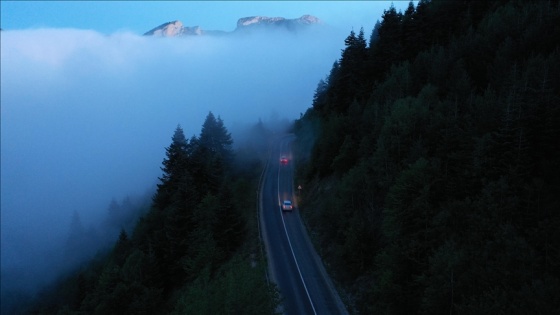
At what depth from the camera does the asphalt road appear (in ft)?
106

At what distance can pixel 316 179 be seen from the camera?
60281 mm

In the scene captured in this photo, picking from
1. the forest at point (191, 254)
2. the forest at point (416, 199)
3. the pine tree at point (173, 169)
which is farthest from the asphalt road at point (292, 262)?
the pine tree at point (173, 169)

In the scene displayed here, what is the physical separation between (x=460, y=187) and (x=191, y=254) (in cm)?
2842

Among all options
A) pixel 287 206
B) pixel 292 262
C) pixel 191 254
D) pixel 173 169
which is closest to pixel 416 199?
pixel 292 262

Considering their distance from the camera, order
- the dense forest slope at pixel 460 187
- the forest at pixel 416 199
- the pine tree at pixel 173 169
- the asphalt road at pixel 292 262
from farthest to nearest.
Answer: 1. the pine tree at pixel 173 169
2. the asphalt road at pixel 292 262
3. the forest at pixel 416 199
4. the dense forest slope at pixel 460 187

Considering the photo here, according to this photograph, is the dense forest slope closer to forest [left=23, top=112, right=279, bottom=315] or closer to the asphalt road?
the asphalt road

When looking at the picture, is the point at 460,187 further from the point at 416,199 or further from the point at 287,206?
the point at 287,206

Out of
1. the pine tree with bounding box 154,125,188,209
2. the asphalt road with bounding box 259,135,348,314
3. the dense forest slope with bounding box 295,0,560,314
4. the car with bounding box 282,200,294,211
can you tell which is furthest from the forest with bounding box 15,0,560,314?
the car with bounding box 282,200,294,211

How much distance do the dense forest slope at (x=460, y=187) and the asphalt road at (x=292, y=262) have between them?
1765 mm

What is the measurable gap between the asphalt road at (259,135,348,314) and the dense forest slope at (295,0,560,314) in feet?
5.79

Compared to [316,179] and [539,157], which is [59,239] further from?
[539,157]

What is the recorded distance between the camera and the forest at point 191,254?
957 inches

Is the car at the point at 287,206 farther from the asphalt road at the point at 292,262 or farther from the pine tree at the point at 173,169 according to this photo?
the pine tree at the point at 173,169

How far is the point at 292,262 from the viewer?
132 ft
